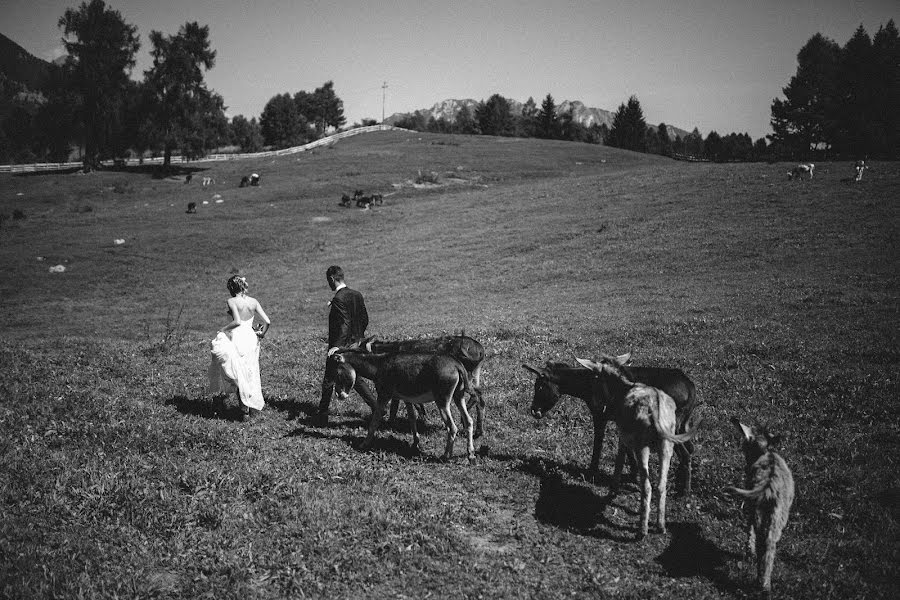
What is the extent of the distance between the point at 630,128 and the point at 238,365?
473 feet

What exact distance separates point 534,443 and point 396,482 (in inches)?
130

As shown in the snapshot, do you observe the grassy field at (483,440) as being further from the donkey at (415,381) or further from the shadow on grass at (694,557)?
the donkey at (415,381)

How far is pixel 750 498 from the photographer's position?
5961 mm

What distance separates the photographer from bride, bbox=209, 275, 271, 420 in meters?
10.6

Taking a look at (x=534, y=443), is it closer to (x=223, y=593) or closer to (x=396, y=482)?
(x=396, y=482)

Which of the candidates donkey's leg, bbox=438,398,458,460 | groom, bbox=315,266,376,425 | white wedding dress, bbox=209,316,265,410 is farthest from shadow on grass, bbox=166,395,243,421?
donkey's leg, bbox=438,398,458,460

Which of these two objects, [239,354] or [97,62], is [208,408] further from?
[97,62]

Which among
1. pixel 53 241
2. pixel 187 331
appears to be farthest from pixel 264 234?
pixel 187 331

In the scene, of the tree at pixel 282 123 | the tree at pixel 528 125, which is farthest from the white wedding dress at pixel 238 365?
the tree at pixel 528 125

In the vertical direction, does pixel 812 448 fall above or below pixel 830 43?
below

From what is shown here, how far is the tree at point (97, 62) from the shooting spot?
2766 inches

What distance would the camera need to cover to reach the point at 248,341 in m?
11.0

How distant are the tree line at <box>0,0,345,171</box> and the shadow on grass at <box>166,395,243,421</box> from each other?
74953 millimetres

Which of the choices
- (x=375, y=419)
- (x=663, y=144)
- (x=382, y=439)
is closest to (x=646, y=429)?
(x=375, y=419)
